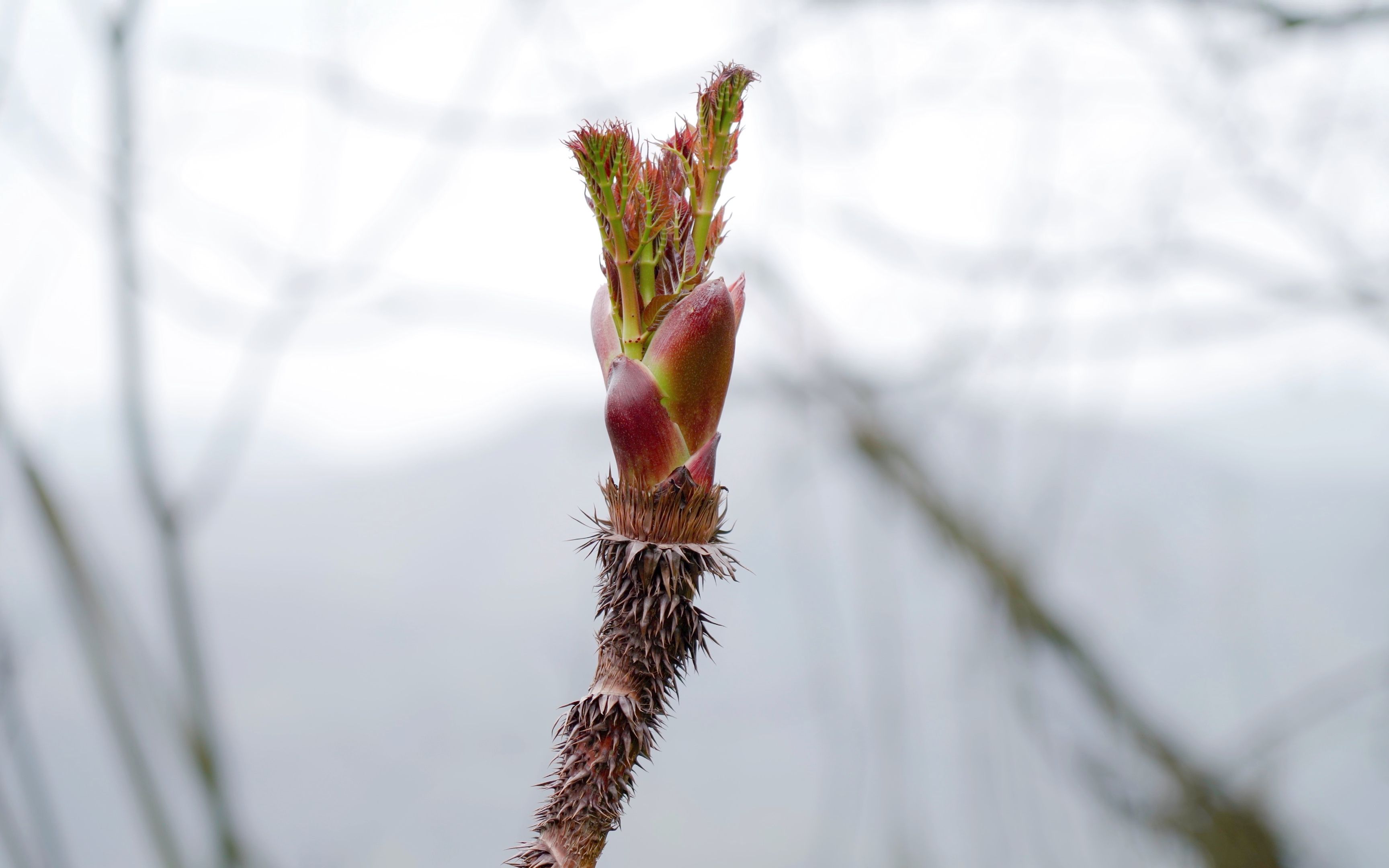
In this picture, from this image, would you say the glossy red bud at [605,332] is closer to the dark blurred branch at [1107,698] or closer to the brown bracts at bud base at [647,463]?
the brown bracts at bud base at [647,463]

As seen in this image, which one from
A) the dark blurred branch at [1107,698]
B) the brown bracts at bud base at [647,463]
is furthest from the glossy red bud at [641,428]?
the dark blurred branch at [1107,698]

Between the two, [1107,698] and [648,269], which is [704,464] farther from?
[1107,698]

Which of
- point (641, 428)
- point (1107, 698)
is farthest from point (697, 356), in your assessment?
point (1107, 698)

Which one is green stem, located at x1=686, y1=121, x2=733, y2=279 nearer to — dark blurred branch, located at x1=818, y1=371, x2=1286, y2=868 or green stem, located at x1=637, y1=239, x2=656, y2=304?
green stem, located at x1=637, y1=239, x2=656, y2=304

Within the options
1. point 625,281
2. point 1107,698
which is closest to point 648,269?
point 625,281

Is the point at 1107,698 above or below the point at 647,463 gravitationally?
above

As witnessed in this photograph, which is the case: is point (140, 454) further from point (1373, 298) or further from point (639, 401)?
point (1373, 298)

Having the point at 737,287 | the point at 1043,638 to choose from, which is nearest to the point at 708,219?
the point at 737,287

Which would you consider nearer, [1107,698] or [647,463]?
[647,463]
